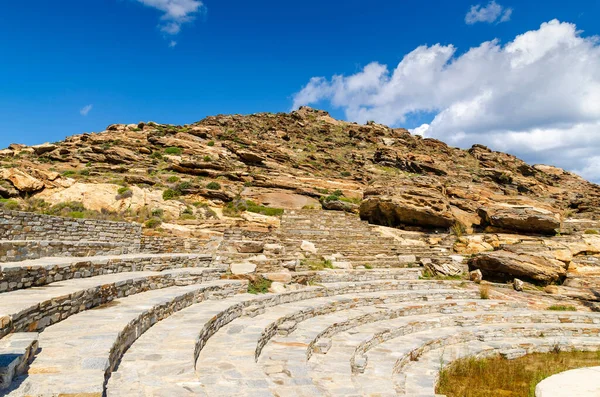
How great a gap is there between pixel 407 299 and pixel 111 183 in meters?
20.9

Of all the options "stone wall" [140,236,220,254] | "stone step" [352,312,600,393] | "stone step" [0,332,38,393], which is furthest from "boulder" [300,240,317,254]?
"stone step" [0,332,38,393]

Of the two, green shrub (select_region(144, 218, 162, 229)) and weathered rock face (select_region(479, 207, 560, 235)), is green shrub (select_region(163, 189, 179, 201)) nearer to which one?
green shrub (select_region(144, 218, 162, 229))

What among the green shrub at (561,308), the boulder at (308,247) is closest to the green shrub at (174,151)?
the boulder at (308,247)

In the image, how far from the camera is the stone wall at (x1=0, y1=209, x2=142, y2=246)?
11.1m

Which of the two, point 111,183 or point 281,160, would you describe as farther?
point 281,160

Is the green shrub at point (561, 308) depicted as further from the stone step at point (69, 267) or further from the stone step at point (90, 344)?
the stone step at point (90, 344)

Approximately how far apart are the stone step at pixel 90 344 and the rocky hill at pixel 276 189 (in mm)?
10573

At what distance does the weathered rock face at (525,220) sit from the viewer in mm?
19484

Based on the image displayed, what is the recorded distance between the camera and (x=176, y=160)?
34688 mm

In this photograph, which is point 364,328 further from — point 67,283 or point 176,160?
point 176,160

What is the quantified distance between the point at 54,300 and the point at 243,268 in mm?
7220

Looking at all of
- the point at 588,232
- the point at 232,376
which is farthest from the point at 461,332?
the point at 588,232

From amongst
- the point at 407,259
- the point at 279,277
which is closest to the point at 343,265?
the point at 407,259

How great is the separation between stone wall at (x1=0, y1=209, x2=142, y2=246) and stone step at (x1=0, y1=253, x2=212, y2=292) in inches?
136
